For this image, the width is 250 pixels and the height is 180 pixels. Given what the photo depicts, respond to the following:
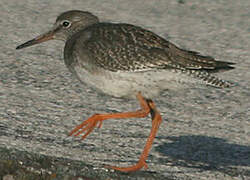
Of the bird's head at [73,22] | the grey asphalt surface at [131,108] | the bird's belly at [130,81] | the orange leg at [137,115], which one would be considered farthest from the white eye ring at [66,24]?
the orange leg at [137,115]

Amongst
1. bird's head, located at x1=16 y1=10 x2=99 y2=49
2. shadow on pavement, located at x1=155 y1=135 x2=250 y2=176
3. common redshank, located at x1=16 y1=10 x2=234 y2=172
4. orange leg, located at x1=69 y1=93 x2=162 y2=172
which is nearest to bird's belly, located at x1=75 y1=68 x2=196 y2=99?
common redshank, located at x1=16 y1=10 x2=234 y2=172

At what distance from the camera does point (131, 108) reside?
32.4ft

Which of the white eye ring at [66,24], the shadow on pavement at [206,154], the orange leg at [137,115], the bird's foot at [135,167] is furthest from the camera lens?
the white eye ring at [66,24]

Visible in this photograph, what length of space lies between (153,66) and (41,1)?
8.30 meters

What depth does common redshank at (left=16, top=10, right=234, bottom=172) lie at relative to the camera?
25.1 ft

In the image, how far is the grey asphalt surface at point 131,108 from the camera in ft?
26.1

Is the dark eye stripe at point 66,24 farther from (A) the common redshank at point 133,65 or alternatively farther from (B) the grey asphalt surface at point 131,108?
(B) the grey asphalt surface at point 131,108

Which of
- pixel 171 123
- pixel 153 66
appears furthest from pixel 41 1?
pixel 153 66

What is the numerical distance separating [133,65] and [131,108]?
7.08ft

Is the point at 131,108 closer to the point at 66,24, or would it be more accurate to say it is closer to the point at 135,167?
the point at 66,24

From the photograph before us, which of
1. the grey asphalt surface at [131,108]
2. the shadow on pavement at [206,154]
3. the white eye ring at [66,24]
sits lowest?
the grey asphalt surface at [131,108]

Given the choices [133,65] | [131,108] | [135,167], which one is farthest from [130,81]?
[131,108]

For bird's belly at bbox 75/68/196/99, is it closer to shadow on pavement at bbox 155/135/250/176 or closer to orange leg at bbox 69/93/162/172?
orange leg at bbox 69/93/162/172

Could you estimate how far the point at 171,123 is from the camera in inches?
370
